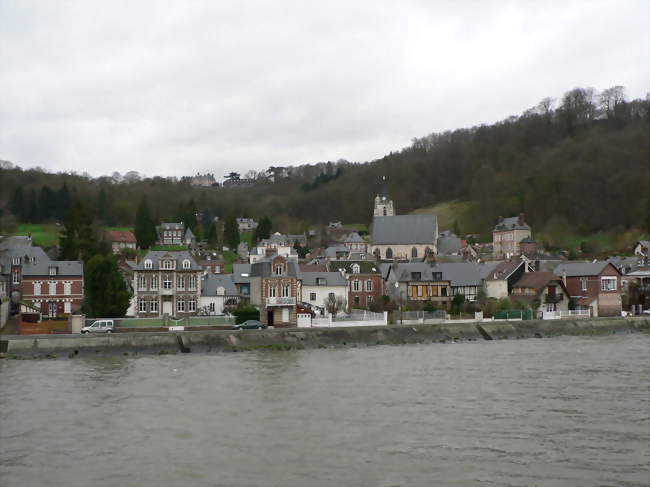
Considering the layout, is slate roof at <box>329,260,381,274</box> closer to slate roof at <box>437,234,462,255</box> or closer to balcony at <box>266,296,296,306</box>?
balcony at <box>266,296,296,306</box>

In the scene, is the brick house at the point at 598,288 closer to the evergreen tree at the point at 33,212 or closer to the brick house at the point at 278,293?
the brick house at the point at 278,293

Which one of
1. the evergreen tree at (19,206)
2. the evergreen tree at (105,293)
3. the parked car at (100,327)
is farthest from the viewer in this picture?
the evergreen tree at (19,206)

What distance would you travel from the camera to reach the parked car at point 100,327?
4319cm

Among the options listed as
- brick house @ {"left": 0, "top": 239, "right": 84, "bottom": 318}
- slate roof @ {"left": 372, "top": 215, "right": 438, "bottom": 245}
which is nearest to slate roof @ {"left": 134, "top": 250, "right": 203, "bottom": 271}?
brick house @ {"left": 0, "top": 239, "right": 84, "bottom": 318}

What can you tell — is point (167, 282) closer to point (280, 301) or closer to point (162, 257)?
point (162, 257)

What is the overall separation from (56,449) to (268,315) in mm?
31099

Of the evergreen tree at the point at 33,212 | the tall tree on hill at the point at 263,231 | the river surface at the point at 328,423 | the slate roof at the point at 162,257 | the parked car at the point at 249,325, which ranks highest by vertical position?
the evergreen tree at the point at 33,212

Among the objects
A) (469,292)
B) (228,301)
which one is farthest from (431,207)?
(228,301)

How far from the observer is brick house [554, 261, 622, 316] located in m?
59.2

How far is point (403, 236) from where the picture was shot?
98.2 metres

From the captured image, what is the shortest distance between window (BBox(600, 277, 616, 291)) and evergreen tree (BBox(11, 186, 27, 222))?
73051mm

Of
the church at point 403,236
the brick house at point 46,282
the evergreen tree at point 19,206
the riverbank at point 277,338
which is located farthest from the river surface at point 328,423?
the evergreen tree at point 19,206

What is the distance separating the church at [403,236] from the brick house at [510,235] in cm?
1022

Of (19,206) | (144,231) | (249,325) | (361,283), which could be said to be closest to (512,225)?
(144,231)
